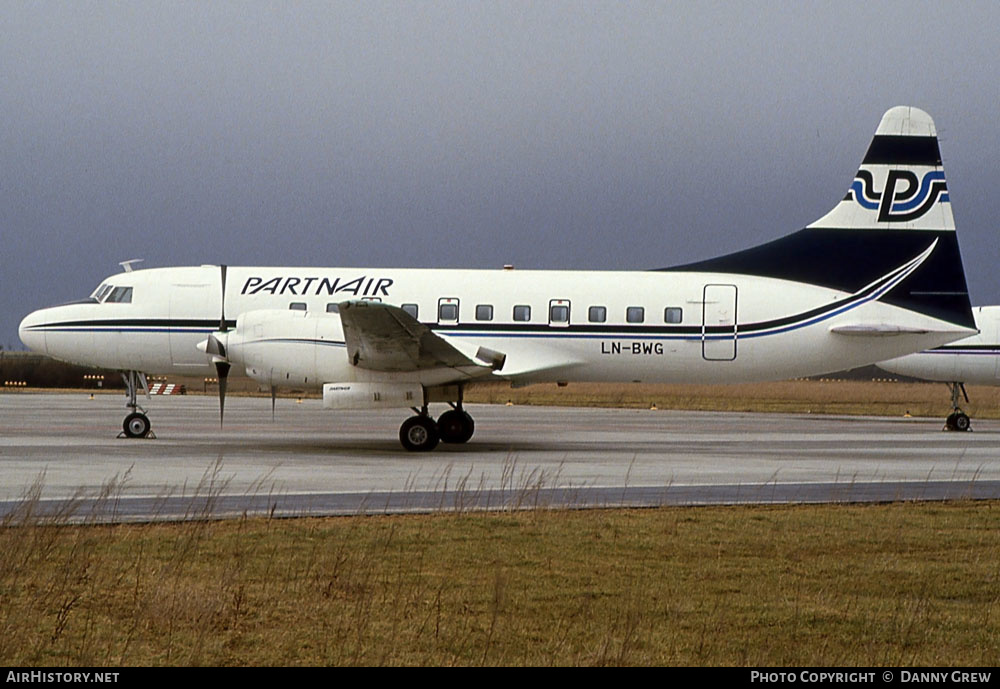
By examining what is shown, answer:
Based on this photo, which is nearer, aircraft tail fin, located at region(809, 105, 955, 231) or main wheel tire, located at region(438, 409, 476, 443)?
aircraft tail fin, located at region(809, 105, 955, 231)

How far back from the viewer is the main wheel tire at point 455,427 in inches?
1022

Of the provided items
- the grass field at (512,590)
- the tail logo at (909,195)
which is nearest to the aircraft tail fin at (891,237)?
the tail logo at (909,195)

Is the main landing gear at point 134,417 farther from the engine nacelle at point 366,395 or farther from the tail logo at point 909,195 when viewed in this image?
the tail logo at point 909,195

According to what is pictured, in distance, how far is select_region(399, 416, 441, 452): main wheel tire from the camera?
77.2 feet

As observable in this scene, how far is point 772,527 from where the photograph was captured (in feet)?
43.9

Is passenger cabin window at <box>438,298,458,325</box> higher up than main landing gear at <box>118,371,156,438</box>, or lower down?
higher up

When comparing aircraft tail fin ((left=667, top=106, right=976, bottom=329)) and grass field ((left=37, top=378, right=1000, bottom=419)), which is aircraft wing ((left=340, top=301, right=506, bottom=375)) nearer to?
→ aircraft tail fin ((left=667, top=106, right=976, bottom=329))

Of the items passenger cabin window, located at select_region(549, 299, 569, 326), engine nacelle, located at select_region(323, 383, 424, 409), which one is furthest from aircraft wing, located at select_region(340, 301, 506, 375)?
passenger cabin window, located at select_region(549, 299, 569, 326)

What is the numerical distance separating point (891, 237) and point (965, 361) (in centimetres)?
1222

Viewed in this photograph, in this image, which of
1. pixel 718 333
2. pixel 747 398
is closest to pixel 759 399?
pixel 747 398

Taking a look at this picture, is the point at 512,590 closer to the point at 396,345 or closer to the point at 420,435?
the point at 396,345

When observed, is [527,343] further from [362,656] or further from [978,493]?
[362,656]

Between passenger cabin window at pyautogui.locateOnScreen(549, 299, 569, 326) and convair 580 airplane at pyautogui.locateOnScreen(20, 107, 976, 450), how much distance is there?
0.10ft

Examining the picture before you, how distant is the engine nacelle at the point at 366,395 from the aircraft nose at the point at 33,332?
25.8 feet
